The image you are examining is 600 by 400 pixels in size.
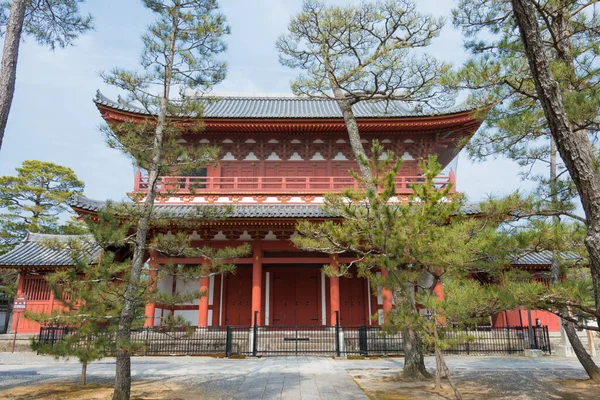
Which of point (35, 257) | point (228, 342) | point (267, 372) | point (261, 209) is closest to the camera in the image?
point (267, 372)

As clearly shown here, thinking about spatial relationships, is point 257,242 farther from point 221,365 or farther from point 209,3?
point 209,3

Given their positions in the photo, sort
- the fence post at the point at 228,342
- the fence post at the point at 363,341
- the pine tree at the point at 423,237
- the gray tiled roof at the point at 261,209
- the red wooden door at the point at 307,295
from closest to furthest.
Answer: the pine tree at the point at 423,237, the fence post at the point at 363,341, the fence post at the point at 228,342, the gray tiled roof at the point at 261,209, the red wooden door at the point at 307,295

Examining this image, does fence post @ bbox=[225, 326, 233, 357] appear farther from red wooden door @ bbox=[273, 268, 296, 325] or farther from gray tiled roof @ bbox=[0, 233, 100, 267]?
gray tiled roof @ bbox=[0, 233, 100, 267]

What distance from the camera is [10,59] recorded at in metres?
5.78

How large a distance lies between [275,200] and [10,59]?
31.4 ft

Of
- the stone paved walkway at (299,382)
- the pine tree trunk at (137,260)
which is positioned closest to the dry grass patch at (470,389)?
the stone paved walkway at (299,382)

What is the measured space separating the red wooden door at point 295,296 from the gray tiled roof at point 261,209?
9.60 feet

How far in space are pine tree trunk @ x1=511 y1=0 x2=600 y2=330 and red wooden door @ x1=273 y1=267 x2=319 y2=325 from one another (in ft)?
38.7

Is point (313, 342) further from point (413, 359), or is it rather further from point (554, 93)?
point (554, 93)

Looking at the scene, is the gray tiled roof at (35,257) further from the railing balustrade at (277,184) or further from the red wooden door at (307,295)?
the red wooden door at (307,295)

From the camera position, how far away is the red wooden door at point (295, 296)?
1498 cm

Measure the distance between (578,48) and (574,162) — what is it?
92.9 inches

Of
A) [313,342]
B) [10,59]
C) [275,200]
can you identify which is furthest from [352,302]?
[10,59]

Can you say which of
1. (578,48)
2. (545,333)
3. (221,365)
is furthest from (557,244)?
(545,333)
